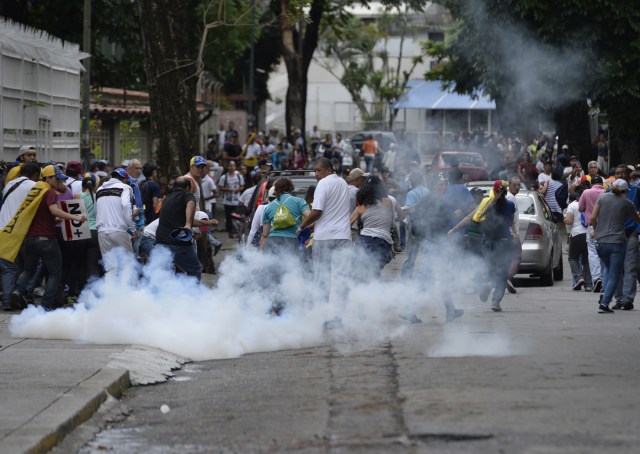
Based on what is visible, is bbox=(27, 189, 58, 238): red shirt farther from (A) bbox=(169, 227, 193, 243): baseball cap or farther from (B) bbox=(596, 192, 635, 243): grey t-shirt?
(B) bbox=(596, 192, 635, 243): grey t-shirt

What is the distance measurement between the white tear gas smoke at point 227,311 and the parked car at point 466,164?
20991 mm

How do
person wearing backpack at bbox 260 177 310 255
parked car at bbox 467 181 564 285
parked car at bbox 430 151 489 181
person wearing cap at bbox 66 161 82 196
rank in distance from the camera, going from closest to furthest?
person wearing backpack at bbox 260 177 310 255
person wearing cap at bbox 66 161 82 196
parked car at bbox 467 181 564 285
parked car at bbox 430 151 489 181

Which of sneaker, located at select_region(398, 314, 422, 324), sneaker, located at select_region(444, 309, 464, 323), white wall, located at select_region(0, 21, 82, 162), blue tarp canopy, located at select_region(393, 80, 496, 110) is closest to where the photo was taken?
sneaker, located at select_region(398, 314, 422, 324)

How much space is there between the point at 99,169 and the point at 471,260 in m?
7.46

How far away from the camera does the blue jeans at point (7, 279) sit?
46.7ft

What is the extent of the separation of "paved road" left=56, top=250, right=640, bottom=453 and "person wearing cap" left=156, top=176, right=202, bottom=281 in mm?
2239

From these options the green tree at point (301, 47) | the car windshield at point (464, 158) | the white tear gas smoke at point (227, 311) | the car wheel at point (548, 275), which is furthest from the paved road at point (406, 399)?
the green tree at point (301, 47)

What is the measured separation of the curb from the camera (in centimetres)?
727

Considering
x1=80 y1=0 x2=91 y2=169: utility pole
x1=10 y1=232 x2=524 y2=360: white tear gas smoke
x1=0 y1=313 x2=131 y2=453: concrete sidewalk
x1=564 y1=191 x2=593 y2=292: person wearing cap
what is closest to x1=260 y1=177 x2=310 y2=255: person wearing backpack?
x1=10 y1=232 x2=524 y2=360: white tear gas smoke

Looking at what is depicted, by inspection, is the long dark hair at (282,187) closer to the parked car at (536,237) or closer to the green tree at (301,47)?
the parked car at (536,237)

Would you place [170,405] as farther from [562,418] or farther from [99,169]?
[99,169]

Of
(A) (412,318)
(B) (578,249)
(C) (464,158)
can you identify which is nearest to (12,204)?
(A) (412,318)

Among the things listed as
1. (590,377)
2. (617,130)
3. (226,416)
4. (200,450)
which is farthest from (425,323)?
(617,130)

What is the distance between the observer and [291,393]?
9117 millimetres
